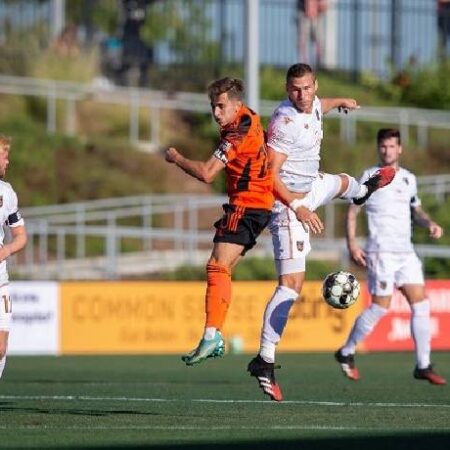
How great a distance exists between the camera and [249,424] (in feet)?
35.0

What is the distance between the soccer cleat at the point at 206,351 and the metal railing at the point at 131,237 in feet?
45.9

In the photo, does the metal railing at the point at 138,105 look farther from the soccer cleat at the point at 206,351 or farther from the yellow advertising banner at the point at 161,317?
the soccer cleat at the point at 206,351

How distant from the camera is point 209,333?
38.8 feet

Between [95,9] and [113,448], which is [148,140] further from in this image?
[113,448]

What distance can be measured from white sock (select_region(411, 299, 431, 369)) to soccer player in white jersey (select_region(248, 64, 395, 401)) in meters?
3.18

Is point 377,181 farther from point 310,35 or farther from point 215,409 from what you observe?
point 310,35

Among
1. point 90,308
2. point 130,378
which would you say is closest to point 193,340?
point 90,308

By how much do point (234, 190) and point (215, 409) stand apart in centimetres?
161

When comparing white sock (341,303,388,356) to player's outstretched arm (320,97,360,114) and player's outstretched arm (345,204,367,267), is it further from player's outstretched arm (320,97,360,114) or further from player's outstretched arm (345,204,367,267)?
player's outstretched arm (320,97,360,114)

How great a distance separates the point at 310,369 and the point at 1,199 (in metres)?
7.65

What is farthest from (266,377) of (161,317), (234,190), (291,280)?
(161,317)

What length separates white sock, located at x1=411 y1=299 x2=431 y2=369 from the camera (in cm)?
1573

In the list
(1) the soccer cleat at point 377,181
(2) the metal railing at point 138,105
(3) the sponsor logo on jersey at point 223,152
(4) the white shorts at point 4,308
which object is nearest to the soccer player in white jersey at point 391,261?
(1) the soccer cleat at point 377,181

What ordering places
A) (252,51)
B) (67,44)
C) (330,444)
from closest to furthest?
(330,444)
(252,51)
(67,44)
